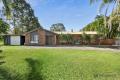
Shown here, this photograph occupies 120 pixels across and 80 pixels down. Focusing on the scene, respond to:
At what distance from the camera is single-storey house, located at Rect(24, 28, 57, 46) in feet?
176

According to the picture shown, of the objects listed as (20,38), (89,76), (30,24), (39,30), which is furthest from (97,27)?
(89,76)

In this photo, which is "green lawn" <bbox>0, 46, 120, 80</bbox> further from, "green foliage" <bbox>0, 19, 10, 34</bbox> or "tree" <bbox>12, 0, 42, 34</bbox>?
"tree" <bbox>12, 0, 42, 34</bbox>

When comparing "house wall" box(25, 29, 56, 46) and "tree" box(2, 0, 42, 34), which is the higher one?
"tree" box(2, 0, 42, 34)

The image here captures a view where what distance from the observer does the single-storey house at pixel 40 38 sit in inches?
2111

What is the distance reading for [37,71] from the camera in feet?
57.4

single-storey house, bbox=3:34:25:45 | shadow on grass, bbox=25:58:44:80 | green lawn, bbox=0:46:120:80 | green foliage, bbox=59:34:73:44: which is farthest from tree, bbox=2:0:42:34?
shadow on grass, bbox=25:58:44:80

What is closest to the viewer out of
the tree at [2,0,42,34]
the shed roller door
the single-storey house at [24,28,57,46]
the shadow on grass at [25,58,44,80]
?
the shadow on grass at [25,58,44,80]

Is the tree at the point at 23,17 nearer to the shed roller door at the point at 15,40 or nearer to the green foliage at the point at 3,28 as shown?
the green foliage at the point at 3,28

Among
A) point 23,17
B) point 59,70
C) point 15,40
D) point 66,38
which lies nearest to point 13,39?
point 15,40

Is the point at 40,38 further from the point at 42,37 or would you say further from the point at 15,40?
the point at 15,40

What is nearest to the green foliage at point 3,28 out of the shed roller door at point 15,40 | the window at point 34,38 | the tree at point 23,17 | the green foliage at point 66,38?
the shed roller door at point 15,40

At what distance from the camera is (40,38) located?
5375cm

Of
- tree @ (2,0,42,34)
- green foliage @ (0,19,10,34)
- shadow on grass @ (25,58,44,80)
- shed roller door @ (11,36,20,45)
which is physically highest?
tree @ (2,0,42,34)

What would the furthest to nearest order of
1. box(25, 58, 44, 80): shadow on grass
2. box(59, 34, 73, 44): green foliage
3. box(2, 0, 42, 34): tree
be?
box(2, 0, 42, 34): tree
box(59, 34, 73, 44): green foliage
box(25, 58, 44, 80): shadow on grass
